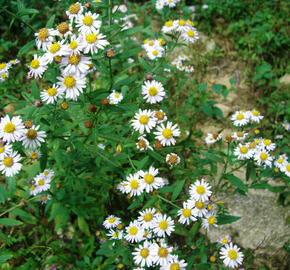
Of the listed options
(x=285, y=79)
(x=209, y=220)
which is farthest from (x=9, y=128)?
(x=285, y=79)

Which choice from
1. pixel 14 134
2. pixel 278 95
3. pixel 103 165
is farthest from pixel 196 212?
pixel 278 95

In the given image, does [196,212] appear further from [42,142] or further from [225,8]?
[225,8]

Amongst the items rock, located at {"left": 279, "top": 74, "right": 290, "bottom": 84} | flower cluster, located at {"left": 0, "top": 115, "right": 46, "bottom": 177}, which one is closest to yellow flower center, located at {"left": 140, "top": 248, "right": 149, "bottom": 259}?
flower cluster, located at {"left": 0, "top": 115, "right": 46, "bottom": 177}

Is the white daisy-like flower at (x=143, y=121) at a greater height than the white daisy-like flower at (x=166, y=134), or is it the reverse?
the white daisy-like flower at (x=143, y=121)

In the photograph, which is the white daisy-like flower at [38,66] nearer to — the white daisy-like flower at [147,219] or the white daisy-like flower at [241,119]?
the white daisy-like flower at [147,219]

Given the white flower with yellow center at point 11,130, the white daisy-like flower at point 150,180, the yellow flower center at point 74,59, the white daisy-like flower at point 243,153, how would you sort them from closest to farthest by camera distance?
the yellow flower center at point 74,59 < the white flower with yellow center at point 11,130 < the white daisy-like flower at point 150,180 < the white daisy-like flower at point 243,153

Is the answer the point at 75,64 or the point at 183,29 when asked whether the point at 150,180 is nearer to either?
the point at 75,64

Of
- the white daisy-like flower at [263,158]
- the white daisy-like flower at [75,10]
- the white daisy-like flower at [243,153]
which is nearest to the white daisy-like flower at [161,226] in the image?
the white daisy-like flower at [243,153]

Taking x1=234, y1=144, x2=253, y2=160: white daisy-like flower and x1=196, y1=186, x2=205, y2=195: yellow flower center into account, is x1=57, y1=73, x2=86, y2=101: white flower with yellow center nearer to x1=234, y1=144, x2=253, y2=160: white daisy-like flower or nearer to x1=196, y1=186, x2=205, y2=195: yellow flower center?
x1=196, y1=186, x2=205, y2=195: yellow flower center
